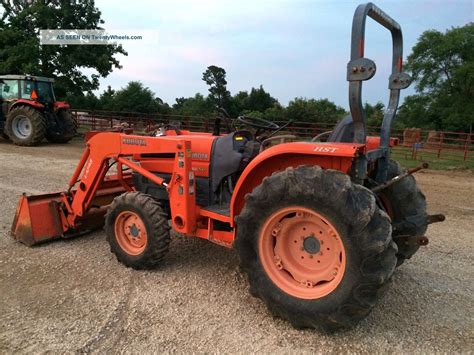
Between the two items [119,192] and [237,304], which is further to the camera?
[119,192]

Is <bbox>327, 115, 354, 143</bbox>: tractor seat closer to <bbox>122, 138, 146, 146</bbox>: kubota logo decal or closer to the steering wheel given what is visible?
the steering wheel

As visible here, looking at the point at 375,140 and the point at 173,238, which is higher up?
the point at 375,140

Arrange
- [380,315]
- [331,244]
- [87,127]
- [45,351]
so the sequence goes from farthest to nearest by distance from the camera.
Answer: [87,127] → [380,315] → [331,244] → [45,351]

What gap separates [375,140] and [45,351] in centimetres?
307

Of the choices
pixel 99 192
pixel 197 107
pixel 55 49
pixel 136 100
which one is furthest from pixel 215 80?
pixel 99 192

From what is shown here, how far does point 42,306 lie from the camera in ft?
10.7

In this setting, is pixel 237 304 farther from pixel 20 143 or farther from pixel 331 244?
pixel 20 143

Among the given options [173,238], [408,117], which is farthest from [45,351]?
[408,117]

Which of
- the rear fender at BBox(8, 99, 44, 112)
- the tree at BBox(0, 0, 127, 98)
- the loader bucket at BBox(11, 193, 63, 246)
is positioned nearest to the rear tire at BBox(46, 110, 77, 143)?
the rear fender at BBox(8, 99, 44, 112)

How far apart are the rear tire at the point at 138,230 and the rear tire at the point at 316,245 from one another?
990 millimetres

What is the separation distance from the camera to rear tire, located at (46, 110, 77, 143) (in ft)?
47.1

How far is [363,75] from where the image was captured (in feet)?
8.79

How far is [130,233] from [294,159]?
5.70ft

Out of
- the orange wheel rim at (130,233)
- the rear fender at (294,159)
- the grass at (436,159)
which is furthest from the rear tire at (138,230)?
the grass at (436,159)
